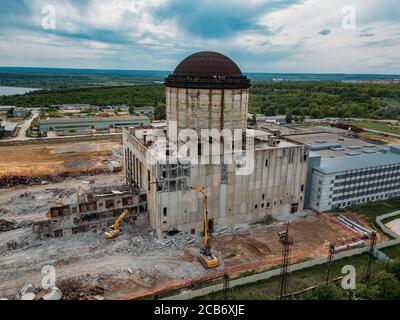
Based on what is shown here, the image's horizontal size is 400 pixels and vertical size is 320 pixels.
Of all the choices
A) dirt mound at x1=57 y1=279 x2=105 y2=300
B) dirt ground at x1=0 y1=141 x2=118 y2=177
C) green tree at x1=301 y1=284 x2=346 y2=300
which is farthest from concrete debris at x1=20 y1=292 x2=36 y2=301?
dirt ground at x1=0 y1=141 x2=118 y2=177

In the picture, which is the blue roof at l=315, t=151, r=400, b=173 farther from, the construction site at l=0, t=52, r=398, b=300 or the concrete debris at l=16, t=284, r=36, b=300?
the concrete debris at l=16, t=284, r=36, b=300

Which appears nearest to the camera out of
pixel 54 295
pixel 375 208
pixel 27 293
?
pixel 54 295

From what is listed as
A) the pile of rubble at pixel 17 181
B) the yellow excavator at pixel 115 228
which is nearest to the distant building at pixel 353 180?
the yellow excavator at pixel 115 228

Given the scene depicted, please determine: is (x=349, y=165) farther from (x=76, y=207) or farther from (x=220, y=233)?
(x=76, y=207)

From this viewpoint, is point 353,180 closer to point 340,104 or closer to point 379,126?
point 379,126

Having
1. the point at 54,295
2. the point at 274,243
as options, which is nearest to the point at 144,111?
the point at 274,243
